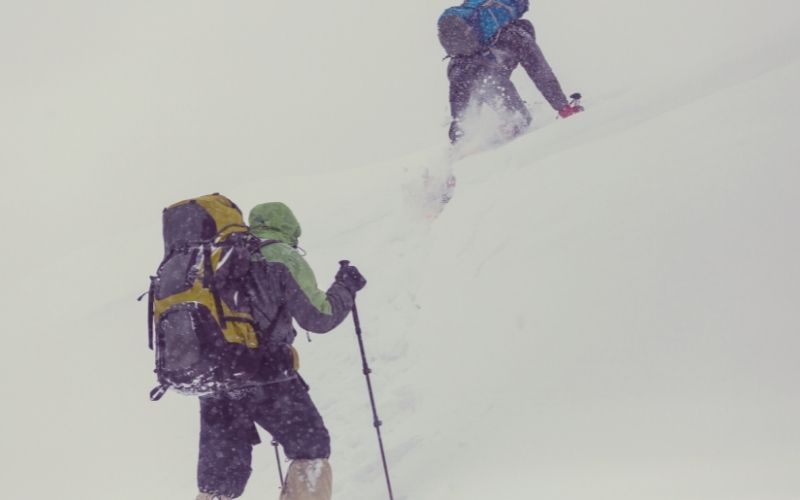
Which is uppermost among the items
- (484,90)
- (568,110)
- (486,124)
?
(484,90)

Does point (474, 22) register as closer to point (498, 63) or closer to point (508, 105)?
point (498, 63)

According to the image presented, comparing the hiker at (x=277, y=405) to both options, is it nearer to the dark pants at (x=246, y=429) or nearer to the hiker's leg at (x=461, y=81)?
the dark pants at (x=246, y=429)

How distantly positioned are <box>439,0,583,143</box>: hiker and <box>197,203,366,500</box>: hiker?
4789mm

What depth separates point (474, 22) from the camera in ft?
24.9

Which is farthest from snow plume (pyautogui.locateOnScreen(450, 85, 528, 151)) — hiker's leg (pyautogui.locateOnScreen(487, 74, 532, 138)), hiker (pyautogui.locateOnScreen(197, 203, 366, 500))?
hiker (pyautogui.locateOnScreen(197, 203, 366, 500))

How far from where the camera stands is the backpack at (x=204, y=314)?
3.14 meters

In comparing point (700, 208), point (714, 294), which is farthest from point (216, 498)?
point (700, 208)

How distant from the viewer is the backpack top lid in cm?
333

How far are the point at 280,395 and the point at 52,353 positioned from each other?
6243mm

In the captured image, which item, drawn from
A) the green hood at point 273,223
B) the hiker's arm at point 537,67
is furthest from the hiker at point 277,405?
the hiker's arm at point 537,67

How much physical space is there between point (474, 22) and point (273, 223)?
4752mm

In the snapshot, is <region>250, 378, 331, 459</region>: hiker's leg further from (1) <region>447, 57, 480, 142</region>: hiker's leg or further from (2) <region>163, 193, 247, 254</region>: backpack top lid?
(1) <region>447, 57, 480, 142</region>: hiker's leg

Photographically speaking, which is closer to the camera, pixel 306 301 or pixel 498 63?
pixel 306 301

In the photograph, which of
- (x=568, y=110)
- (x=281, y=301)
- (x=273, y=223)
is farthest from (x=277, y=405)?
(x=568, y=110)
